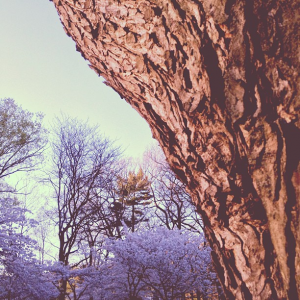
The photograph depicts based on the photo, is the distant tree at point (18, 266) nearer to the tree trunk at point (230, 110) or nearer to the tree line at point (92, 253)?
the tree line at point (92, 253)

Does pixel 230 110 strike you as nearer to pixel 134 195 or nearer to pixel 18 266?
pixel 18 266

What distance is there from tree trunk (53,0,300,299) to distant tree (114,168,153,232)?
17.1 meters

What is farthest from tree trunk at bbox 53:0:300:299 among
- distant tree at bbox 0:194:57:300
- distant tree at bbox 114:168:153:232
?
distant tree at bbox 114:168:153:232

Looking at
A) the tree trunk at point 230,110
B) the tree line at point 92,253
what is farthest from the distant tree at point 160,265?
the tree trunk at point 230,110

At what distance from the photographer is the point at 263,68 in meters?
0.88

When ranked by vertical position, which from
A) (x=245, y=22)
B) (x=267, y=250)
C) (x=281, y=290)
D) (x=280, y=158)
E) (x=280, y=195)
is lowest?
(x=281, y=290)

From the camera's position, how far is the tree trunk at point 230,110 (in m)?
0.83

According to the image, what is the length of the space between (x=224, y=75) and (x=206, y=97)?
0.35ft

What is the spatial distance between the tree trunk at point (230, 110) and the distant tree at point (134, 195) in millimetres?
17126

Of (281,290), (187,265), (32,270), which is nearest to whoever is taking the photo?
(281,290)

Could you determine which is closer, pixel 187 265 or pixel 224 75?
pixel 224 75

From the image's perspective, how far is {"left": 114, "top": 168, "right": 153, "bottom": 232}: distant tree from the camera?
60.5 feet

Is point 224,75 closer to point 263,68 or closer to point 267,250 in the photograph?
point 263,68

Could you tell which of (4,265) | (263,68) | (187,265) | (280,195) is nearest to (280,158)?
(280,195)
